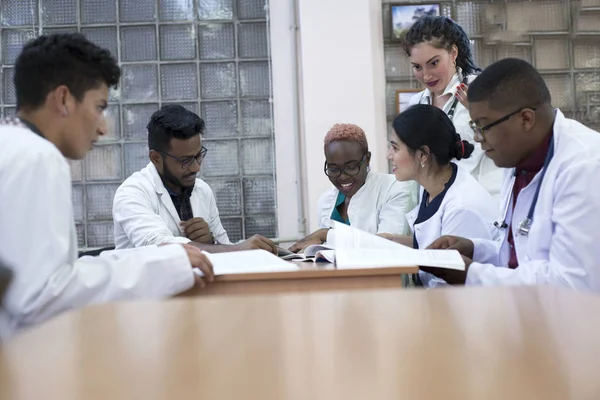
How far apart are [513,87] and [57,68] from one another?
1278 mm

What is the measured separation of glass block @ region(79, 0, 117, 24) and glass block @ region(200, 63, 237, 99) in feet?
2.11


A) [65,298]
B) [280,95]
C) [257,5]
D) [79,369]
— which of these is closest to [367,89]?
[280,95]

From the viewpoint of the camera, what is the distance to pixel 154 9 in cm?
429

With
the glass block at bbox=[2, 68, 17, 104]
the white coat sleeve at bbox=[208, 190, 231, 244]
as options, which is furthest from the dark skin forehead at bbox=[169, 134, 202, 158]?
the glass block at bbox=[2, 68, 17, 104]

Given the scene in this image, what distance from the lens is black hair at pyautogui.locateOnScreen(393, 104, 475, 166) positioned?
2.58m

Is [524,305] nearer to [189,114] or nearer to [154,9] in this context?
[189,114]

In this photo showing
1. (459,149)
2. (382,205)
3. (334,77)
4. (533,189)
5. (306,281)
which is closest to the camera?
(306,281)

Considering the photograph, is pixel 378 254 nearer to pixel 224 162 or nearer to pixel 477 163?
pixel 477 163

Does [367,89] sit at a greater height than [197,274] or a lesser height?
greater

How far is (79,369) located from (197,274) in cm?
105

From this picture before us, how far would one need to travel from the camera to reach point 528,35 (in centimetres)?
429

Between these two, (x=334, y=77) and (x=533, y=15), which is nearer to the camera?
(x=334, y=77)

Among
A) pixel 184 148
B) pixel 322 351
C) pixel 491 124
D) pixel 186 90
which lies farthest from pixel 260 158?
pixel 322 351

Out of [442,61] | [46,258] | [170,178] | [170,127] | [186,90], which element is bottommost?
[46,258]
